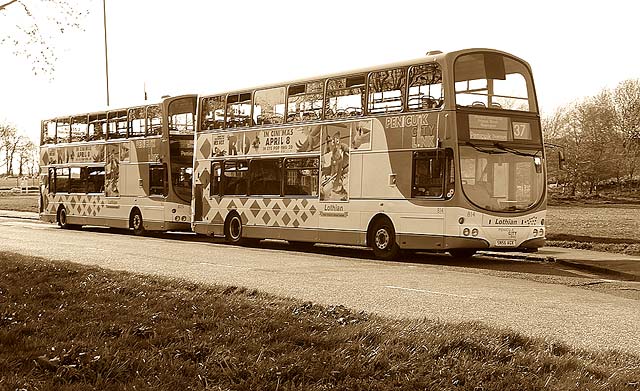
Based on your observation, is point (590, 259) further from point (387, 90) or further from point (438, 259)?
point (387, 90)

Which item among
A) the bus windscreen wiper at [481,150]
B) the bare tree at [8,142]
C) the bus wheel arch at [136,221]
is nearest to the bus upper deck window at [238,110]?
the bus wheel arch at [136,221]

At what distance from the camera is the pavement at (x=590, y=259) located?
16875 millimetres

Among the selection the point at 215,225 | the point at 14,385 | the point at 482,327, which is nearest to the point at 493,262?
the point at 215,225

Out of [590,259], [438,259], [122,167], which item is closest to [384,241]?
[438,259]

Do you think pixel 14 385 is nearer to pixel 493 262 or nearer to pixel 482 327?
pixel 482 327

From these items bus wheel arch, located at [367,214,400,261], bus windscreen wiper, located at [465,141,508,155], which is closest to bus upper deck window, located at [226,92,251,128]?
bus wheel arch, located at [367,214,400,261]

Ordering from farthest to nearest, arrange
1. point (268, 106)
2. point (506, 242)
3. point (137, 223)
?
1. point (137, 223)
2. point (268, 106)
3. point (506, 242)

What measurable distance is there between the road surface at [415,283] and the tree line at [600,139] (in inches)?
1851

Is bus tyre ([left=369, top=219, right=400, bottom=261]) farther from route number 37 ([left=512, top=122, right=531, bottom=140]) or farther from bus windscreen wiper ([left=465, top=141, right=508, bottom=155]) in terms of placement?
route number 37 ([left=512, top=122, right=531, bottom=140])

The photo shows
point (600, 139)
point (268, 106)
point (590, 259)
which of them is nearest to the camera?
point (590, 259)

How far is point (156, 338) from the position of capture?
Result: 6930 millimetres

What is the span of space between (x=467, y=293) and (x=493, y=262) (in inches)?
279

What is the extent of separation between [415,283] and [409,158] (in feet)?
17.2

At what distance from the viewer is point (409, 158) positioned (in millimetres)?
18641
